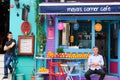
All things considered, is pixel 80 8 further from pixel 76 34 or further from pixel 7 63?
pixel 7 63

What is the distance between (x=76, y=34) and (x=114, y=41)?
170 centimetres

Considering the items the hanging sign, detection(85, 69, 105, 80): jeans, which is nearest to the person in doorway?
detection(85, 69, 105, 80): jeans

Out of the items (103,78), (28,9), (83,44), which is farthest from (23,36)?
(103,78)

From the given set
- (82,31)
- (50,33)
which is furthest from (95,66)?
(50,33)

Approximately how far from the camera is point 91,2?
598 inches

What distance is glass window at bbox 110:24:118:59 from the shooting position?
15.9m

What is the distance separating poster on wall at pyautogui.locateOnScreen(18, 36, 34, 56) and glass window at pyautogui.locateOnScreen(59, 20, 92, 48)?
1265mm

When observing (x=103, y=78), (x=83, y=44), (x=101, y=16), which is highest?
(x=101, y=16)

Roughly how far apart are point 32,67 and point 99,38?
123 inches

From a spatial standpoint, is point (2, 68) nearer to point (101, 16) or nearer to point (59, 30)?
point (59, 30)

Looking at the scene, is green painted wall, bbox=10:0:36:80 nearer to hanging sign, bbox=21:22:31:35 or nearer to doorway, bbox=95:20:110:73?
hanging sign, bbox=21:22:31:35

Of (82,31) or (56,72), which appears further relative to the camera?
(82,31)

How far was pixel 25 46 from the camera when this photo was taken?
51.3 ft

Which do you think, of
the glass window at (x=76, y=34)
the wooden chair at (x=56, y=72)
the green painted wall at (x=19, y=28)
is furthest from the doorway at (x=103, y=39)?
the green painted wall at (x=19, y=28)
